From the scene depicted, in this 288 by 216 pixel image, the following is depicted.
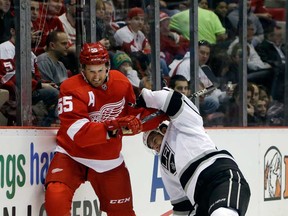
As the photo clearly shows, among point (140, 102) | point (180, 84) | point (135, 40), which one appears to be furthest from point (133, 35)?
point (140, 102)

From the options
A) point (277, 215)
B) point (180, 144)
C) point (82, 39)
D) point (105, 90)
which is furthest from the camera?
point (277, 215)

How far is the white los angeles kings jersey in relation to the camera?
16.0ft

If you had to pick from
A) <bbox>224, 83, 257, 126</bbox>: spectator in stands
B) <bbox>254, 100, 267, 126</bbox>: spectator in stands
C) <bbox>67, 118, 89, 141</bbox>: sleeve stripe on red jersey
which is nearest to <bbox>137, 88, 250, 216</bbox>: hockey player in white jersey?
<bbox>67, 118, 89, 141</bbox>: sleeve stripe on red jersey

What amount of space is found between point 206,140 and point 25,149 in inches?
41.4

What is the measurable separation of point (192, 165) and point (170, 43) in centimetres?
196

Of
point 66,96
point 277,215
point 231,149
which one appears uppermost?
point 66,96

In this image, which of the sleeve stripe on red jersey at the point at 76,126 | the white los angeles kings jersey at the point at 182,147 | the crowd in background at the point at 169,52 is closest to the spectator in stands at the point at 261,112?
the crowd in background at the point at 169,52

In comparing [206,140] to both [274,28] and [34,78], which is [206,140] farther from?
[274,28]

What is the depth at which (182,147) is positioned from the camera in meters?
4.93

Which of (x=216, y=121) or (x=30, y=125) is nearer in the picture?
(x=30, y=125)

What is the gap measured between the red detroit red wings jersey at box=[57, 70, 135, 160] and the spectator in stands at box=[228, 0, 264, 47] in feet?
7.31

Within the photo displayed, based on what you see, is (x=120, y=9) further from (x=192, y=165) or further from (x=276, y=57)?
(x=276, y=57)

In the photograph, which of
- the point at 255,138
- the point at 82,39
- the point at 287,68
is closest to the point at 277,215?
the point at 255,138

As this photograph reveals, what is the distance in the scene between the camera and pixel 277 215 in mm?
7598
